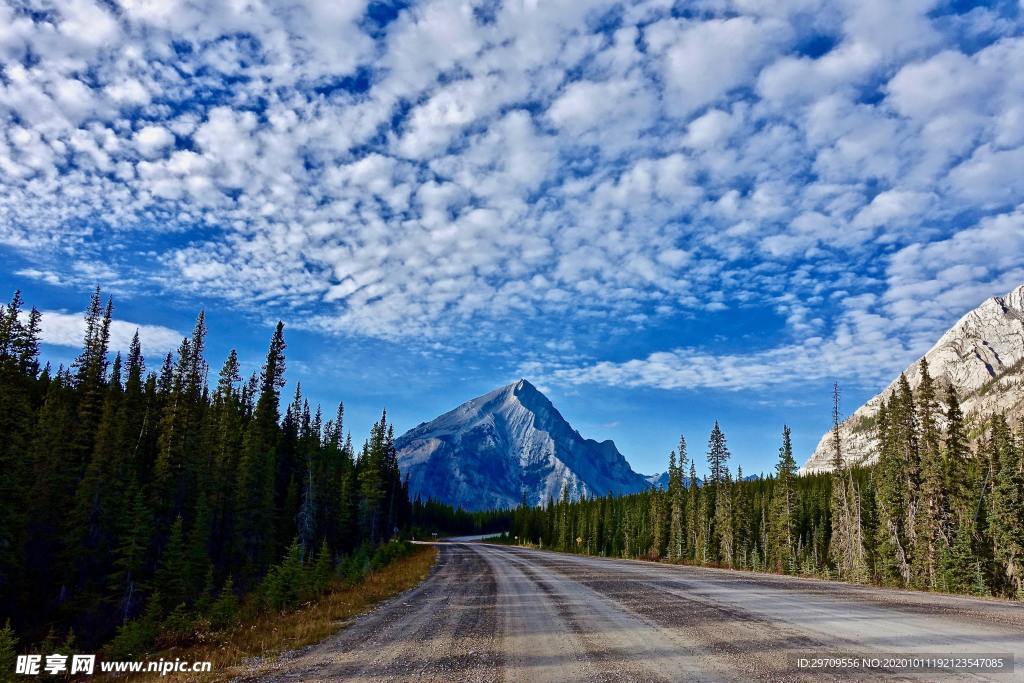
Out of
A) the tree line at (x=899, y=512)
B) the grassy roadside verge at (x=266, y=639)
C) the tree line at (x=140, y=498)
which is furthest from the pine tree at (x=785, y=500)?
the grassy roadside verge at (x=266, y=639)

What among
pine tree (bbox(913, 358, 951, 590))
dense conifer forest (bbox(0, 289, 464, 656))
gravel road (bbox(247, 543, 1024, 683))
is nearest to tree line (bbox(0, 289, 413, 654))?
dense conifer forest (bbox(0, 289, 464, 656))

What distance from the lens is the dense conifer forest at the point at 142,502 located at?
3069 cm

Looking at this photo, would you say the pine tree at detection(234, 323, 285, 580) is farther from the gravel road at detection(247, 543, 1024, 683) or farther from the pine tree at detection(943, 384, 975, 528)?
the pine tree at detection(943, 384, 975, 528)

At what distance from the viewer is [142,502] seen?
38.6 m

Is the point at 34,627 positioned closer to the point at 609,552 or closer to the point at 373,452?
the point at 373,452

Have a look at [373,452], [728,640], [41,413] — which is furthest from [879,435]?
[41,413]

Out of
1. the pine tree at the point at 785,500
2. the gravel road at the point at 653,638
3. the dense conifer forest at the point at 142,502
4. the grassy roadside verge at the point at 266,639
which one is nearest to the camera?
the gravel road at the point at 653,638

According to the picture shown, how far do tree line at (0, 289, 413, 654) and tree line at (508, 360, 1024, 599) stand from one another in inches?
1611

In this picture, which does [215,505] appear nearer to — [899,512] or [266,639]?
[266,639]

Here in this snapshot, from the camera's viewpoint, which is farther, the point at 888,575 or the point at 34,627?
the point at 888,575

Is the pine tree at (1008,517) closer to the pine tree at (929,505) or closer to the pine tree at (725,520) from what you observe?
the pine tree at (929,505)

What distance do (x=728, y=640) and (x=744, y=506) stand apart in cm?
7524

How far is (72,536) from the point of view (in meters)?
35.8

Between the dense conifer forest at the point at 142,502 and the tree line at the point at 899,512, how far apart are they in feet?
130
